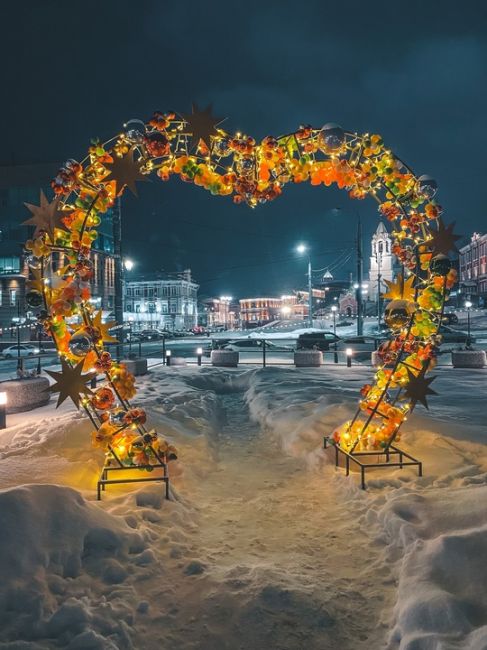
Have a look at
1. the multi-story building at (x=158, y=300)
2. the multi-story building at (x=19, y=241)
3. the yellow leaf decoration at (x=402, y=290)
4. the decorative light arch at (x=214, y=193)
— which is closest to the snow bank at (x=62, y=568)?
the decorative light arch at (x=214, y=193)

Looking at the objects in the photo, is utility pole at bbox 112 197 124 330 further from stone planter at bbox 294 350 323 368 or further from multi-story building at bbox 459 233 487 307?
multi-story building at bbox 459 233 487 307

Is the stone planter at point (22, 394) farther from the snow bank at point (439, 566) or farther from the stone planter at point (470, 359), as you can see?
the stone planter at point (470, 359)

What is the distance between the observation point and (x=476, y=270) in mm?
81125

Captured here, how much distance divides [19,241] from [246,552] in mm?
71889

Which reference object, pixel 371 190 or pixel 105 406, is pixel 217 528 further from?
pixel 371 190

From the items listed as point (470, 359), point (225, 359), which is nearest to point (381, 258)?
point (470, 359)

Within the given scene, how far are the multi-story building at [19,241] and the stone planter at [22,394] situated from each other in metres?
52.1

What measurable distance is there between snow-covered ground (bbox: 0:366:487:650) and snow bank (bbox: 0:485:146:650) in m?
0.01

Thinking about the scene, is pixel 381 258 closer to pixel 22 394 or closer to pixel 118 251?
pixel 118 251

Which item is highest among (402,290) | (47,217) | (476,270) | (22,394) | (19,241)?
(19,241)

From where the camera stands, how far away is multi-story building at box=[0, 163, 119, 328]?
61156 millimetres

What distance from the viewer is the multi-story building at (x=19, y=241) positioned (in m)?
61.2

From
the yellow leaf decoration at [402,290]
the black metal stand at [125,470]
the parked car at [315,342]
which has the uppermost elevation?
the yellow leaf decoration at [402,290]

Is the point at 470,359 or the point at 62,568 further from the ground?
the point at 470,359
